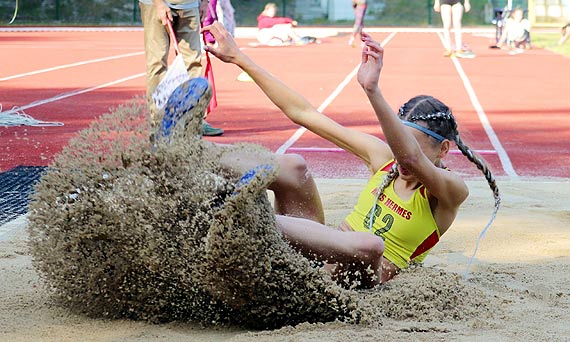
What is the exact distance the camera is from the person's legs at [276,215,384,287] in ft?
12.1

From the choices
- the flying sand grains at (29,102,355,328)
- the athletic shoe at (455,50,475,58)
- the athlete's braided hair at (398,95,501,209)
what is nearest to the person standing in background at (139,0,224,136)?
the athlete's braided hair at (398,95,501,209)

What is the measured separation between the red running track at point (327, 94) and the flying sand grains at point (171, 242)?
387 centimetres

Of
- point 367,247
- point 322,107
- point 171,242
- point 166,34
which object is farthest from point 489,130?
point 171,242

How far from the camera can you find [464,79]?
16.5 m

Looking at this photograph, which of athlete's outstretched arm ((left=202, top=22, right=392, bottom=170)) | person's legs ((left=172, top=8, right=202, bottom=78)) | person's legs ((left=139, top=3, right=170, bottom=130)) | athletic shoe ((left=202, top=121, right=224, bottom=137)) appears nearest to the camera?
athlete's outstretched arm ((left=202, top=22, right=392, bottom=170))

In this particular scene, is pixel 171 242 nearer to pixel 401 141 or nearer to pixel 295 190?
pixel 295 190

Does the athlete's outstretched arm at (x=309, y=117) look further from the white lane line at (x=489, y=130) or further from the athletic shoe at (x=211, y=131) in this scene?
the athletic shoe at (x=211, y=131)

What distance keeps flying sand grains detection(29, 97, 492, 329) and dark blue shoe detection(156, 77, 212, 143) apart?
0.04 m

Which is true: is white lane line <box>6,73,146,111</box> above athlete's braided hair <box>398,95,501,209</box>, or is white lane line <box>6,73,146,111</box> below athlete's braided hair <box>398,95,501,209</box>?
below

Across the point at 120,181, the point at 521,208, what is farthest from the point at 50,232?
the point at 521,208

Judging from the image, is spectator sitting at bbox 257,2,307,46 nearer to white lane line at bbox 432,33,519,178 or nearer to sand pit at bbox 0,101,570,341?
white lane line at bbox 432,33,519,178

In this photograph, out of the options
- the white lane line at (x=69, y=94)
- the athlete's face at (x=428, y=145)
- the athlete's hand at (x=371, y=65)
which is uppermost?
the athlete's hand at (x=371, y=65)

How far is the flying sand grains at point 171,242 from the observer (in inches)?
134

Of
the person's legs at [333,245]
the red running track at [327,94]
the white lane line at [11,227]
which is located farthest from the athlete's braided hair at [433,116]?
the red running track at [327,94]
